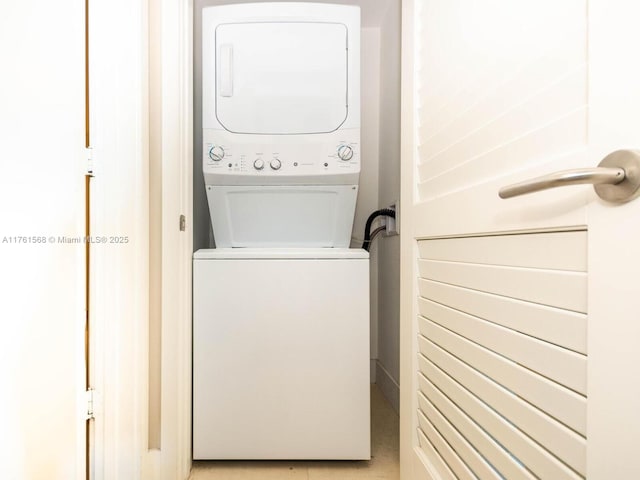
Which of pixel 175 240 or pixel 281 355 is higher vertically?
pixel 175 240

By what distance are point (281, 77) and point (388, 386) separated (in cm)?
147

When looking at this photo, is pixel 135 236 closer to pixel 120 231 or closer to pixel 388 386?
pixel 120 231

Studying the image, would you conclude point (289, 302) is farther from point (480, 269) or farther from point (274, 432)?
point (480, 269)

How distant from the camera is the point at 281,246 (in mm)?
1476

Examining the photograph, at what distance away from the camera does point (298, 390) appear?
4.04 ft

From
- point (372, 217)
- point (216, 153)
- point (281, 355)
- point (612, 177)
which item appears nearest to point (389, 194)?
point (372, 217)

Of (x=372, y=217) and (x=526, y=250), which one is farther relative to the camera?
(x=372, y=217)

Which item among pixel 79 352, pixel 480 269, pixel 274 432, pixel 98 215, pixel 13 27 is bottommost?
pixel 274 432

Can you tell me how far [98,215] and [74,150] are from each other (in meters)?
0.16

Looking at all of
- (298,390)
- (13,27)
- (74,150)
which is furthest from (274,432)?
(13,27)

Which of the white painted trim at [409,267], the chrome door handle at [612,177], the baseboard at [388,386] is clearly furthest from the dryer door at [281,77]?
the baseboard at [388,386]

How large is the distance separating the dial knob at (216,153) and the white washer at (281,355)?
1.23 ft

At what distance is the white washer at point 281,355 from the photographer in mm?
1224

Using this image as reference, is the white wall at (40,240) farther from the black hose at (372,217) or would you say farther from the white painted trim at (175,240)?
the black hose at (372,217)
